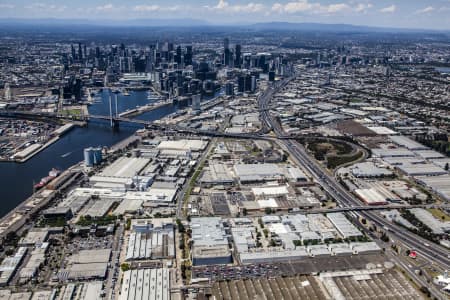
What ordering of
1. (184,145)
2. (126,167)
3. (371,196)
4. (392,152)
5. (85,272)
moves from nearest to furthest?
(85,272), (371,196), (126,167), (392,152), (184,145)

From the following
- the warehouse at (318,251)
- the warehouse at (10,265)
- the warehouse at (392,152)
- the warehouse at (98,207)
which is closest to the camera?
the warehouse at (10,265)

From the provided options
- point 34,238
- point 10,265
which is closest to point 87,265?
point 10,265

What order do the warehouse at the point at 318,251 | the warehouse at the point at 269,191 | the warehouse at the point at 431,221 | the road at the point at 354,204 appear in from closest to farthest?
the warehouse at the point at 318,251, the road at the point at 354,204, the warehouse at the point at 431,221, the warehouse at the point at 269,191

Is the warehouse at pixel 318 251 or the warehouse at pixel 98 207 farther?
the warehouse at pixel 98 207

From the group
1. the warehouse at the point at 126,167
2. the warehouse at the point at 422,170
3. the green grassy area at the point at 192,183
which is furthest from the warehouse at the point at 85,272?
the warehouse at the point at 422,170

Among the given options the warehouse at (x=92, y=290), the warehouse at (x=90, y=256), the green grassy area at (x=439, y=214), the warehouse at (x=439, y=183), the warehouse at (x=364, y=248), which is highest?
the warehouse at (x=439, y=183)

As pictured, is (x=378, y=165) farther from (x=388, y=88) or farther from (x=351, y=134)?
(x=388, y=88)

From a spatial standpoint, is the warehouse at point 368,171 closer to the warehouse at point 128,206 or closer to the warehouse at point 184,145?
the warehouse at point 184,145

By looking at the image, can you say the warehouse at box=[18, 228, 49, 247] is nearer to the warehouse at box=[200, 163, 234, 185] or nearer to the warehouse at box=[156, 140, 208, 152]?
the warehouse at box=[200, 163, 234, 185]

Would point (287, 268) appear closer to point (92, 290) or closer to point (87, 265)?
point (92, 290)
